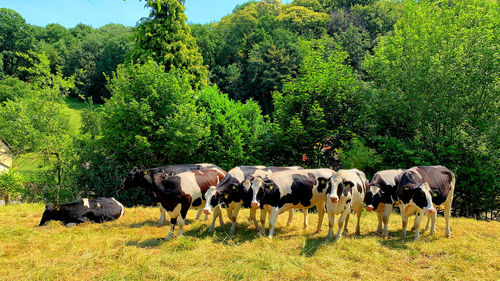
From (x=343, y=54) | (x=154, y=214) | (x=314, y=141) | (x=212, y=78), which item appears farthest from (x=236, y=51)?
(x=154, y=214)

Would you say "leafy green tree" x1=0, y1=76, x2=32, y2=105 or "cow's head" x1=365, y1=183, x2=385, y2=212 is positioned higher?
"leafy green tree" x1=0, y1=76, x2=32, y2=105

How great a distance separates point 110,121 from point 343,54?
1454 centimetres

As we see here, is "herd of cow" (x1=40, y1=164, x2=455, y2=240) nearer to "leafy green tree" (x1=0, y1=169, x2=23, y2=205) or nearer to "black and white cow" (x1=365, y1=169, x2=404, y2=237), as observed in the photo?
"black and white cow" (x1=365, y1=169, x2=404, y2=237)

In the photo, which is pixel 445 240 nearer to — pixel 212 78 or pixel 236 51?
pixel 212 78

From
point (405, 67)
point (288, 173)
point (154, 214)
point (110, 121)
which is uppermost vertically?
point (405, 67)

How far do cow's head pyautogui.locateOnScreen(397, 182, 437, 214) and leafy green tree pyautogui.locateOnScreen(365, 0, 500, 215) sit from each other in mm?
7096

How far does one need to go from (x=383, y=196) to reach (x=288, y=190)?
303 cm

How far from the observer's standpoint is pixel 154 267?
21.0ft

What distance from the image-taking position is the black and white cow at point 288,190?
8.51 metres

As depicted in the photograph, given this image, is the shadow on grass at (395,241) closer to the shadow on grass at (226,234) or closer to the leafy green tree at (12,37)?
the shadow on grass at (226,234)

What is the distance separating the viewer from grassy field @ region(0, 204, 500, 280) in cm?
626

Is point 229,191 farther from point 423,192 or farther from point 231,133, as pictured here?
point 231,133

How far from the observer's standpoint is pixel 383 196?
907 cm

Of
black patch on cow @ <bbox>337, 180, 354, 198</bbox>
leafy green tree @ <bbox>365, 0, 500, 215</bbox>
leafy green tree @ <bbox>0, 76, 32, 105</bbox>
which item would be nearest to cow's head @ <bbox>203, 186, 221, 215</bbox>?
black patch on cow @ <bbox>337, 180, 354, 198</bbox>
